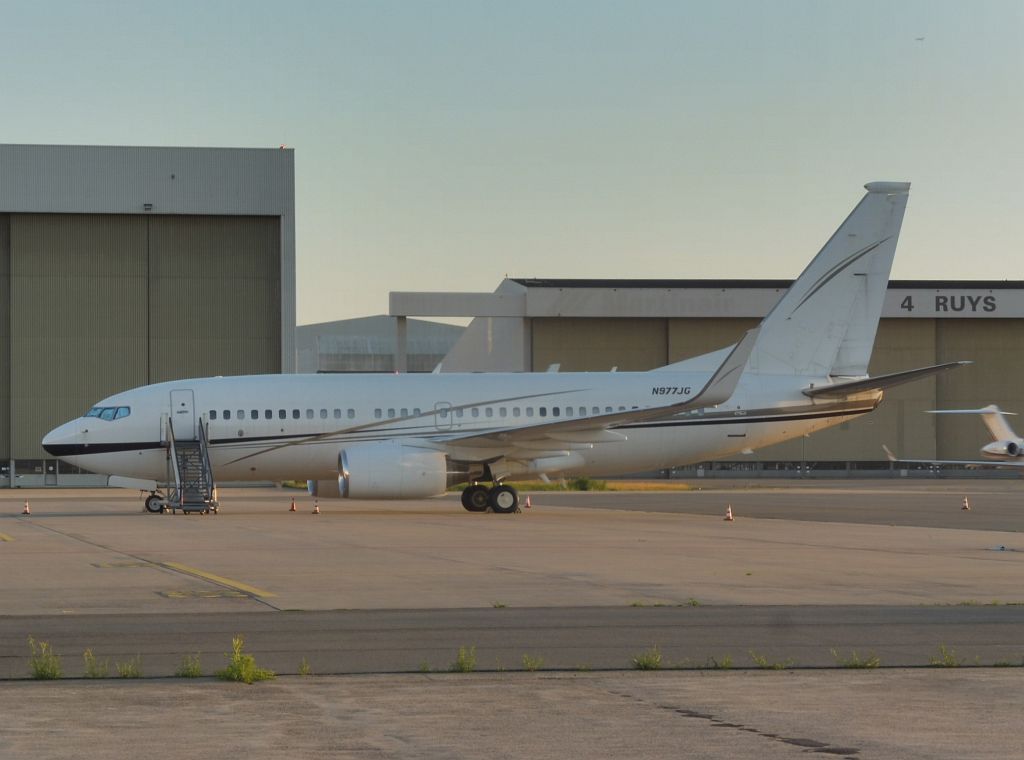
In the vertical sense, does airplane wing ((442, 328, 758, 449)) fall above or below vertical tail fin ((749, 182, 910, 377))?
below

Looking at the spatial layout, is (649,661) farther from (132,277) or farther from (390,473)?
(132,277)

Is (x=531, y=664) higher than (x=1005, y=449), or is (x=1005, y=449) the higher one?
(x=1005, y=449)

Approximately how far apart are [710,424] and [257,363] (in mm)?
31361

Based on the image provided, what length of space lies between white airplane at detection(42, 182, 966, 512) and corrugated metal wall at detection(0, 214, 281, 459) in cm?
2711

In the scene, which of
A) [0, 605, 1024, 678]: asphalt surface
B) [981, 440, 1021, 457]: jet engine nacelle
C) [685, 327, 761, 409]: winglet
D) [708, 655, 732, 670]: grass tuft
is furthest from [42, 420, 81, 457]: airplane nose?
[981, 440, 1021, 457]: jet engine nacelle

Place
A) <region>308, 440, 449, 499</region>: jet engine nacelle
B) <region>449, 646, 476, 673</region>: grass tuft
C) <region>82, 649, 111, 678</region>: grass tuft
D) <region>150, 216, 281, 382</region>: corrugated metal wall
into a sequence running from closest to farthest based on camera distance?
<region>82, 649, 111, 678</region>: grass tuft < <region>449, 646, 476, 673</region>: grass tuft < <region>308, 440, 449, 499</region>: jet engine nacelle < <region>150, 216, 281, 382</region>: corrugated metal wall

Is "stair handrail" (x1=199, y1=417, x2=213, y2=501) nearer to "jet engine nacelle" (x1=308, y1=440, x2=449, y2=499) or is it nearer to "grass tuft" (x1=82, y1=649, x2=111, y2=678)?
"jet engine nacelle" (x1=308, y1=440, x2=449, y2=499)

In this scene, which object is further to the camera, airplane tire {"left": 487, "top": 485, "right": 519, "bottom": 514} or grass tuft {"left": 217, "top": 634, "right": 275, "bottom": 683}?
airplane tire {"left": 487, "top": 485, "right": 519, "bottom": 514}

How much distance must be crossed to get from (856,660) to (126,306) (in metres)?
56.2

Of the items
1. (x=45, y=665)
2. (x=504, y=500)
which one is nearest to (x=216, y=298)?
(x=504, y=500)

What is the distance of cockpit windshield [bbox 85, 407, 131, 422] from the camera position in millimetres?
35219

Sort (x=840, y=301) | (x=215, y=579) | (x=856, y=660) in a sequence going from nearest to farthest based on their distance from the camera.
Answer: (x=856, y=660) → (x=215, y=579) → (x=840, y=301)

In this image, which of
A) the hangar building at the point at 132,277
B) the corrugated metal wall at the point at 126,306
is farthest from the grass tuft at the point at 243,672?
the corrugated metal wall at the point at 126,306

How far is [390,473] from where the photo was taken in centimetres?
3300
